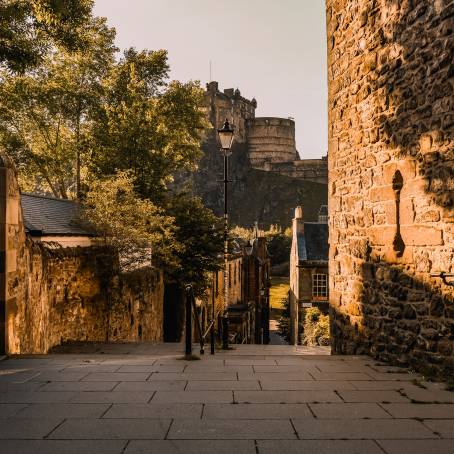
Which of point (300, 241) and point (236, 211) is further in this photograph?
point (236, 211)

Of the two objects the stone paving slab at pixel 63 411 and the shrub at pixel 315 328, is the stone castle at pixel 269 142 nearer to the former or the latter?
the shrub at pixel 315 328

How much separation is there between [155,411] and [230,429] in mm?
782

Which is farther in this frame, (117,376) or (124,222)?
(124,222)

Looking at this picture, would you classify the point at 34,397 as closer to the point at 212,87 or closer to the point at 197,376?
the point at 197,376

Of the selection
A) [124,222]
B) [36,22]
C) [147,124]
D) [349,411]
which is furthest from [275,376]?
[147,124]

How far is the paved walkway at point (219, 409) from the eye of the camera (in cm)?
340

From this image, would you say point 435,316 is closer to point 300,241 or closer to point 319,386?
point 319,386

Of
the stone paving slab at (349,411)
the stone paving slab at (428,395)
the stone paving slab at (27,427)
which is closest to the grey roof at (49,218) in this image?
the stone paving slab at (27,427)

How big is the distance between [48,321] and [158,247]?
6558 millimetres

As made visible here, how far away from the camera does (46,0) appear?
13.6 meters

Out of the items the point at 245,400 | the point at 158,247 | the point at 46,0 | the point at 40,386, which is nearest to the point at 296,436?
the point at 245,400

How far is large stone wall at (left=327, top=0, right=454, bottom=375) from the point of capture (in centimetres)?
557

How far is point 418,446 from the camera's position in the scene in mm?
3373

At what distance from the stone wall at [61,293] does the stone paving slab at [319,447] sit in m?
4.60
